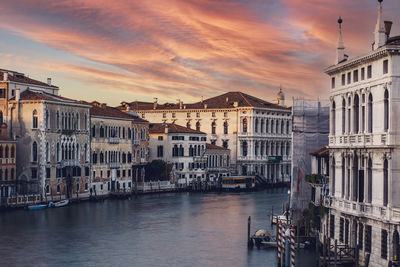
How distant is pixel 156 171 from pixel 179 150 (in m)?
4.04

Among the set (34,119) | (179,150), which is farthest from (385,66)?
(179,150)

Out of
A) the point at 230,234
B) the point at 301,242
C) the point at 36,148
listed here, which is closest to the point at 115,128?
the point at 36,148

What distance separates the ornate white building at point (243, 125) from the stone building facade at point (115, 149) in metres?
14.2

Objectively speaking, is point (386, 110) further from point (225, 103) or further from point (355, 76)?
point (225, 103)

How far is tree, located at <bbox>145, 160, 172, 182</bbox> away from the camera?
174 feet

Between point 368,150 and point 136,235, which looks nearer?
point 368,150

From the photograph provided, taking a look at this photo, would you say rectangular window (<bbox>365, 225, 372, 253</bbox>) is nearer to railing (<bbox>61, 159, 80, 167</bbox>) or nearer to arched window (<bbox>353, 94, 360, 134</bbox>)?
arched window (<bbox>353, 94, 360, 134</bbox>)

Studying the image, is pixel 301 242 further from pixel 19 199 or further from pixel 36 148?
pixel 36 148

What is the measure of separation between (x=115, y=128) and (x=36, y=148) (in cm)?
884

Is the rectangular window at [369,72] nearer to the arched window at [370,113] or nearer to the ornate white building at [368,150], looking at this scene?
the ornate white building at [368,150]

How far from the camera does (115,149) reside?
48.8 meters

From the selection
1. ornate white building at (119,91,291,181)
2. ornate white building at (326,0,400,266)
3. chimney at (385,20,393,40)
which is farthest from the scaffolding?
ornate white building at (119,91,291,181)

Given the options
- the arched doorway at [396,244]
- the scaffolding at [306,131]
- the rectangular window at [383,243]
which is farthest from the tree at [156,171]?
the arched doorway at [396,244]

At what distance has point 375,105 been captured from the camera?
17.7 metres
